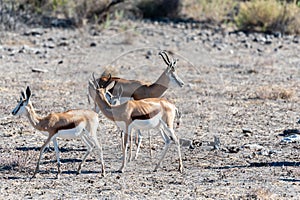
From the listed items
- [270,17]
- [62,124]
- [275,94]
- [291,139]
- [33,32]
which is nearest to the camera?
[62,124]

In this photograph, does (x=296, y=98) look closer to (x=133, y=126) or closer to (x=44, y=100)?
(x=44, y=100)

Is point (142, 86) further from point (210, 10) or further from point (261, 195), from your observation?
point (210, 10)

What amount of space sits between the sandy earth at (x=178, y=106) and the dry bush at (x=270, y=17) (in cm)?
119

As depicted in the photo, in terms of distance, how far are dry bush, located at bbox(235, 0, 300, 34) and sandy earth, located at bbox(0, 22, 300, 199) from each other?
3.90ft

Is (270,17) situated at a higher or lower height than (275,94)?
higher

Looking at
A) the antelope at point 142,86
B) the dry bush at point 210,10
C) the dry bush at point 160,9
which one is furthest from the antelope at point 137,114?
the dry bush at point 160,9

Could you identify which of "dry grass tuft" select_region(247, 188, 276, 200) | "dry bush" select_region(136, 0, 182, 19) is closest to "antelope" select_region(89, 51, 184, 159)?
"dry grass tuft" select_region(247, 188, 276, 200)

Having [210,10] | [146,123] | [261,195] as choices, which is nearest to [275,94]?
[146,123]

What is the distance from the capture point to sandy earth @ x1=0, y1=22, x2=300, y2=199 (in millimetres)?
8594

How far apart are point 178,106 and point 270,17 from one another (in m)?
14.0

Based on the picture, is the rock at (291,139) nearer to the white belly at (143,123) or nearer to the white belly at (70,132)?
the white belly at (143,123)

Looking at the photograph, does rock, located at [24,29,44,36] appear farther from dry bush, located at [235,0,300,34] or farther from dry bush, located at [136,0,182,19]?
dry bush, located at [235,0,300,34]

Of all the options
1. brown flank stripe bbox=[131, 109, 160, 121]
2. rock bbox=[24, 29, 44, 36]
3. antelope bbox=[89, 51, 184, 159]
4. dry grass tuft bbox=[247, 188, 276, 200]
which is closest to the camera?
dry grass tuft bbox=[247, 188, 276, 200]

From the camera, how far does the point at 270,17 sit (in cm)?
2784
